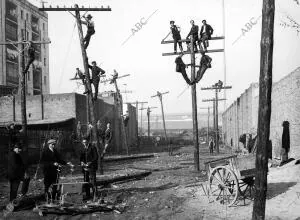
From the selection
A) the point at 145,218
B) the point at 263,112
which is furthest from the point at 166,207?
the point at 263,112

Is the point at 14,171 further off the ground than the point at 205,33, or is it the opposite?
the point at 205,33

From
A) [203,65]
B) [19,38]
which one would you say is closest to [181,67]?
[203,65]

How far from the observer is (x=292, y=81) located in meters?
16.2

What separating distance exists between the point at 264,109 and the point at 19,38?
180ft

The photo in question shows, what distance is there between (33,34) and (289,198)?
57104mm

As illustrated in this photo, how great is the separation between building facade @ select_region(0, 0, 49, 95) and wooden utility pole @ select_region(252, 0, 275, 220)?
4034 cm

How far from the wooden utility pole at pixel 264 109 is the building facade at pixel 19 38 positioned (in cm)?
4034

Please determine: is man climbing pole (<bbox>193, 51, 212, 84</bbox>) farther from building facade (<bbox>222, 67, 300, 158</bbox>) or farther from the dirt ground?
the dirt ground

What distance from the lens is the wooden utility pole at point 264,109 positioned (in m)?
6.43

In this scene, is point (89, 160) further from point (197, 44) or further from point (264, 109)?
point (197, 44)

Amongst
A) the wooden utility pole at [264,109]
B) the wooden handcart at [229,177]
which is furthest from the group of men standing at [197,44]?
the wooden utility pole at [264,109]

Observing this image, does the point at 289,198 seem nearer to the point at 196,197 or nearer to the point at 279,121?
the point at 196,197

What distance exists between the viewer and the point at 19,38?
55.7 m

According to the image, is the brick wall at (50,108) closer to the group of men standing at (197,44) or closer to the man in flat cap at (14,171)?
the group of men standing at (197,44)
